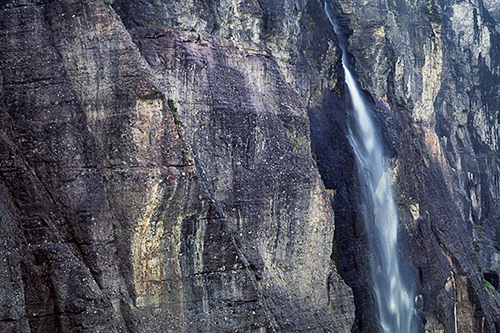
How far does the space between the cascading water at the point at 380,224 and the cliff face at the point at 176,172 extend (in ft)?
2.95

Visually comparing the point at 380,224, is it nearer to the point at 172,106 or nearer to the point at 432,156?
the point at 172,106

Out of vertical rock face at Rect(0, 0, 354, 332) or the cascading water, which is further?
the cascading water

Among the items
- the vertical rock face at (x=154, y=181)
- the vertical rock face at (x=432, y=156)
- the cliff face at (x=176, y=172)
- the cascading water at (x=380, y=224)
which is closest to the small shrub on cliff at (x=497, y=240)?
the vertical rock face at (x=432, y=156)

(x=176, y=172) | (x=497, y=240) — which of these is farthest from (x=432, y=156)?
(x=176, y=172)

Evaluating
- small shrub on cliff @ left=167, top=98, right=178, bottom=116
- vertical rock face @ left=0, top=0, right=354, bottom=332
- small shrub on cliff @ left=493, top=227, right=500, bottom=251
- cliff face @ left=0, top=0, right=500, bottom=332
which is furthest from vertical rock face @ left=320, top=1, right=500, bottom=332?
small shrub on cliff @ left=167, top=98, right=178, bottom=116

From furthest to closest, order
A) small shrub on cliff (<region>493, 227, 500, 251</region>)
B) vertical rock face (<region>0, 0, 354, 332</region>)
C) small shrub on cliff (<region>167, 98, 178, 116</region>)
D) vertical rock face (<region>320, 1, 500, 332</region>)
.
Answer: small shrub on cliff (<region>493, 227, 500, 251</region>) < vertical rock face (<region>320, 1, 500, 332</region>) < small shrub on cliff (<region>167, 98, 178, 116</region>) < vertical rock face (<region>0, 0, 354, 332</region>)

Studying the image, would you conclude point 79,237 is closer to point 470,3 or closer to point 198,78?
point 198,78

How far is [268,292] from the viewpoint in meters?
13.9

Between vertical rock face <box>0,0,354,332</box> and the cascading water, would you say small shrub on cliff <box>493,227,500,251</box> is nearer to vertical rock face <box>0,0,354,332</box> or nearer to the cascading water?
the cascading water

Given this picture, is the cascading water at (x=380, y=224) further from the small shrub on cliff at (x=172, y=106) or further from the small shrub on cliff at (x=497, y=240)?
the small shrub on cliff at (x=497, y=240)

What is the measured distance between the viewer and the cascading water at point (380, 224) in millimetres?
19547

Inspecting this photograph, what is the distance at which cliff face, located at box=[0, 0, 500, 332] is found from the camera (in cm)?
1098

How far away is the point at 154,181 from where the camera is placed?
11.7 meters

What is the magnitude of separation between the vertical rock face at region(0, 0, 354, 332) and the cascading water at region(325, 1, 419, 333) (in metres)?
4.24
